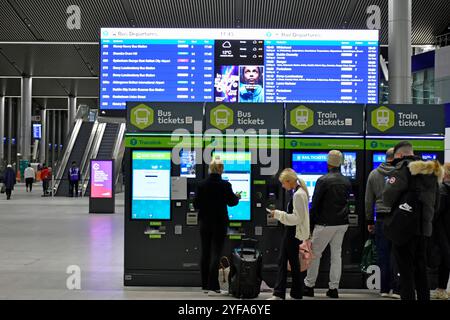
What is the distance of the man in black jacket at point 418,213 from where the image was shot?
21.7 ft

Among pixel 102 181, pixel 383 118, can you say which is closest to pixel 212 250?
pixel 383 118

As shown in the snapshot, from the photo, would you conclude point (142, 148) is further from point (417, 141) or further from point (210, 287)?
point (417, 141)

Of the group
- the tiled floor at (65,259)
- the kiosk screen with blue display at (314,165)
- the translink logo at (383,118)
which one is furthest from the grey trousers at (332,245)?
the translink logo at (383,118)

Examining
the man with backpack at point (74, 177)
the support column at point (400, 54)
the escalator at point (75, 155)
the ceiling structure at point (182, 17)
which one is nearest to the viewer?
the support column at point (400, 54)

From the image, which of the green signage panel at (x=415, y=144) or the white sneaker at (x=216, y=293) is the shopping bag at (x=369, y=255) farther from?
the white sneaker at (x=216, y=293)

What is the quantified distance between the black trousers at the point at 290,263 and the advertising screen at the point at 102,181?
47.4ft

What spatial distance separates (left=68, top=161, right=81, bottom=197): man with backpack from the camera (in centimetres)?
2936

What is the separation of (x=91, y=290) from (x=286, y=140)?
10.4 feet

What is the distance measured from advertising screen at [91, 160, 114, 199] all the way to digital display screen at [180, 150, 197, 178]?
13.0m

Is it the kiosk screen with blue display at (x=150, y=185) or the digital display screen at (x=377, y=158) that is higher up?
the digital display screen at (x=377, y=158)

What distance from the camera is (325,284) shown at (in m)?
8.80

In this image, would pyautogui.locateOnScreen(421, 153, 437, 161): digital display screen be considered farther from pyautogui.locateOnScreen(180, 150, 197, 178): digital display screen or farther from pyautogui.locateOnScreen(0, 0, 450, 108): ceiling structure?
pyautogui.locateOnScreen(0, 0, 450, 108): ceiling structure

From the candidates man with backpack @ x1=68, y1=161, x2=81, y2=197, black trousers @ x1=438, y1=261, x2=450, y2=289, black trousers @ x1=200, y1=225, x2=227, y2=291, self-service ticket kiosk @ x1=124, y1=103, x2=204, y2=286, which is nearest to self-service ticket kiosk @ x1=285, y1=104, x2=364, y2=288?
black trousers @ x1=438, y1=261, x2=450, y2=289

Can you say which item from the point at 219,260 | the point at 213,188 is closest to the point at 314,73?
the point at 213,188
